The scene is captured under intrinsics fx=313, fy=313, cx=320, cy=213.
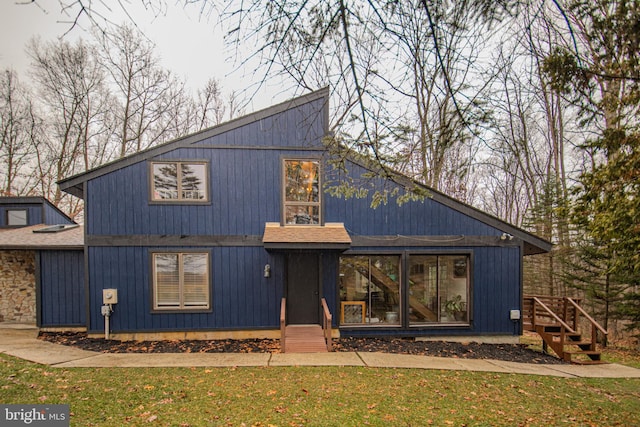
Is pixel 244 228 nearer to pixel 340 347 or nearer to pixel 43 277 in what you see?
pixel 340 347

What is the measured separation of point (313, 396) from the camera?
4762mm

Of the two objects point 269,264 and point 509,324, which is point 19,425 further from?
point 509,324

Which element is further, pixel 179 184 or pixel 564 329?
pixel 564 329

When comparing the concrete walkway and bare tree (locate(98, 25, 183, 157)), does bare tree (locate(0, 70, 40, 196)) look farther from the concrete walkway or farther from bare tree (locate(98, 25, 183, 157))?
the concrete walkway

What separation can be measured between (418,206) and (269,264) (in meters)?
4.40

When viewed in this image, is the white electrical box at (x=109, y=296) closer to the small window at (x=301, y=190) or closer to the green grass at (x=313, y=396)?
the green grass at (x=313, y=396)

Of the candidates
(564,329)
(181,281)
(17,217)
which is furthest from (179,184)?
(564,329)

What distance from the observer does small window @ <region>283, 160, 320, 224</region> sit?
27.9 feet

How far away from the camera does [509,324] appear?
28.8 feet

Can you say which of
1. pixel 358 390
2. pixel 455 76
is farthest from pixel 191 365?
pixel 455 76

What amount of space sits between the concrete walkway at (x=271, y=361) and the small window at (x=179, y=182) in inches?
150

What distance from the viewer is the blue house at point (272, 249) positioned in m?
8.11

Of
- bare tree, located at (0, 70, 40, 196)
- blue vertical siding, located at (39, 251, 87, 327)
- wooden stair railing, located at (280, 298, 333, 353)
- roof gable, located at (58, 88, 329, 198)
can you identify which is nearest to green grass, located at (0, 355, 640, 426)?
wooden stair railing, located at (280, 298, 333, 353)

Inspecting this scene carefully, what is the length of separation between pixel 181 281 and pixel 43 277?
13.1 ft
